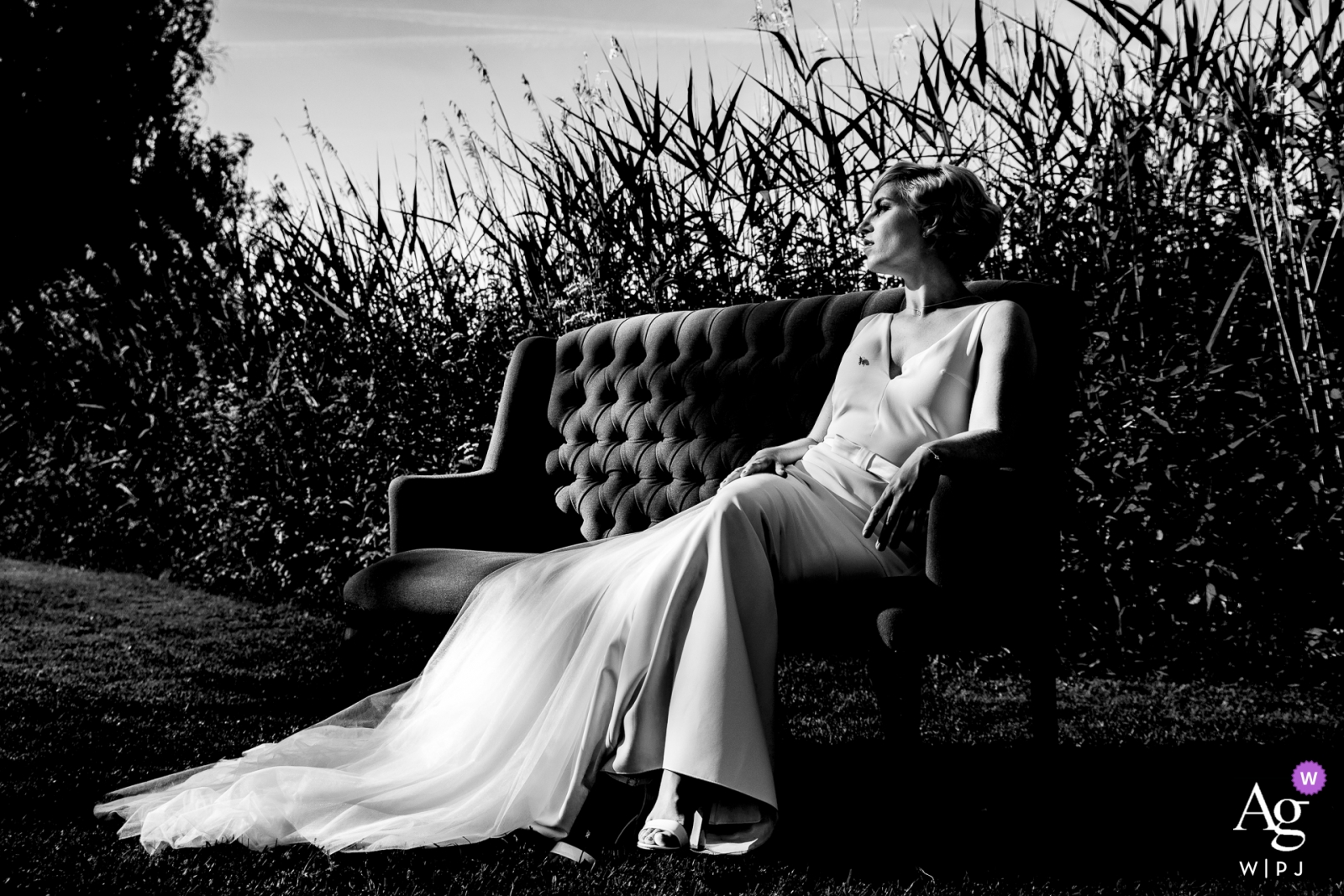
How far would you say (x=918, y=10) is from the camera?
2781mm

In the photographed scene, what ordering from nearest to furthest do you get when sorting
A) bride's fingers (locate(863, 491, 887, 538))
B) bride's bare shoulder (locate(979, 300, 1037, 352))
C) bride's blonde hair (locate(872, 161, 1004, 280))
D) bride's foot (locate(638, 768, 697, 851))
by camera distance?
bride's foot (locate(638, 768, 697, 851))
bride's fingers (locate(863, 491, 887, 538))
bride's bare shoulder (locate(979, 300, 1037, 352))
bride's blonde hair (locate(872, 161, 1004, 280))

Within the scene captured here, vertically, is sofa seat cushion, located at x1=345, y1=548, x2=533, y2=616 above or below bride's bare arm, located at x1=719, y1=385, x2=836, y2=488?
below

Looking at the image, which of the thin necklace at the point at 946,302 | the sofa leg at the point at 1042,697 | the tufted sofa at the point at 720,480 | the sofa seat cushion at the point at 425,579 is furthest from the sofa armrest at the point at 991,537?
the sofa seat cushion at the point at 425,579

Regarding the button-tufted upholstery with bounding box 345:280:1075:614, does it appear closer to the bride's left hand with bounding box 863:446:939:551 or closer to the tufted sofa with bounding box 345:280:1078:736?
the tufted sofa with bounding box 345:280:1078:736

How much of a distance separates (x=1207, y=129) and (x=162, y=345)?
4.21 m

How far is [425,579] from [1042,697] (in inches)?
43.4

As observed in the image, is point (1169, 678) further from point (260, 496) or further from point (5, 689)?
point (260, 496)

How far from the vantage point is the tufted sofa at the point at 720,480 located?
1.62 meters

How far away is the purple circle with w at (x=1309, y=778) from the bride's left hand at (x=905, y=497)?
2.89 feet

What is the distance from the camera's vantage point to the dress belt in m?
1.95

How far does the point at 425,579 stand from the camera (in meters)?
2.03

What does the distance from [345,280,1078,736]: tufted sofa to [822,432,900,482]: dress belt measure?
0.25 metres

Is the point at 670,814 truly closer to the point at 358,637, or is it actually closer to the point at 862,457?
the point at 862,457

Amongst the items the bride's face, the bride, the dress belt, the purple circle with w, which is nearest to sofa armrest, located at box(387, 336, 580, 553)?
the bride
